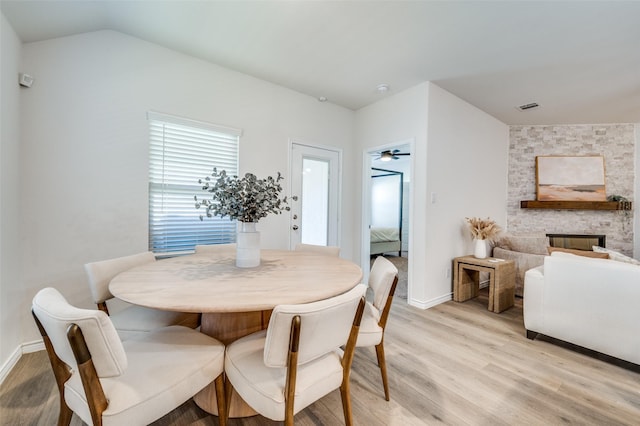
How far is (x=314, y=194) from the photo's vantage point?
373cm

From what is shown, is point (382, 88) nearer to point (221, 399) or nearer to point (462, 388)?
point (462, 388)

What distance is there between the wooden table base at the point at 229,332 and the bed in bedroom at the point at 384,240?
15.4 ft

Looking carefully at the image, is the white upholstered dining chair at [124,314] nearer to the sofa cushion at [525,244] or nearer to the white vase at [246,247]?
the white vase at [246,247]

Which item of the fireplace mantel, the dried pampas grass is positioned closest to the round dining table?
the dried pampas grass

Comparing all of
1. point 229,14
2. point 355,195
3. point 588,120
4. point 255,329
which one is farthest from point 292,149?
point 588,120

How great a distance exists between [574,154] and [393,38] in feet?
14.3

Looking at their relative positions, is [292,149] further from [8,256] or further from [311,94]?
[8,256]

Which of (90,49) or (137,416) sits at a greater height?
(90,49)

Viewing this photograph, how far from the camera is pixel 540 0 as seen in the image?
1.88 m

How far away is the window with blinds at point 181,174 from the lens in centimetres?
255

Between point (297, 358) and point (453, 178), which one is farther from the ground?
point (453, 178)

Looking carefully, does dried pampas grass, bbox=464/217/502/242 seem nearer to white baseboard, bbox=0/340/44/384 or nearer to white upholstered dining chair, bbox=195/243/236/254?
white upholstered dining chair, bbox=195/243/236/254

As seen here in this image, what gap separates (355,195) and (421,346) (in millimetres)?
2295

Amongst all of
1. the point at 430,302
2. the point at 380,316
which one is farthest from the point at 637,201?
the point at 380,316
